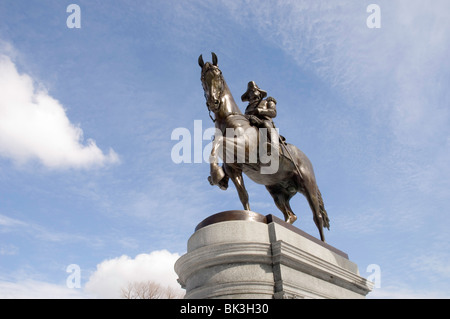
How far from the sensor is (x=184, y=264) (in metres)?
5.43

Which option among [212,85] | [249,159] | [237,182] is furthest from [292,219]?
[212,85]

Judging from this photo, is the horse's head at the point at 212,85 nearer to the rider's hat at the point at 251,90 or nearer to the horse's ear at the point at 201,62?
the horse's ear at the point at 201,62

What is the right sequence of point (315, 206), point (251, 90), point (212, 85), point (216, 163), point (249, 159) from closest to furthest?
1. point (216, 163)
2. point (249, 159)
3. point (212, 85)
4. point (315, 206)
5. point (251, 90)

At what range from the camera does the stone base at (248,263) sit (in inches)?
195

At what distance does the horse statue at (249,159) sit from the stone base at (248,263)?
1340mm

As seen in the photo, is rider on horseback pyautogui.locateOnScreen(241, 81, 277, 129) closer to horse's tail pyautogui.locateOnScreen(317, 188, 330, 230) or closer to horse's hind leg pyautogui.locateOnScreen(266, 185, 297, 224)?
horse's hind leg pyautogui.locateOnScreen(266, 185, 297, 224)

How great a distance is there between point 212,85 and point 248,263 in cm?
383

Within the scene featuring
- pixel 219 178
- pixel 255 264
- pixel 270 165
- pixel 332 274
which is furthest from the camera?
pixel 270 165

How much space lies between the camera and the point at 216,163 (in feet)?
21.1

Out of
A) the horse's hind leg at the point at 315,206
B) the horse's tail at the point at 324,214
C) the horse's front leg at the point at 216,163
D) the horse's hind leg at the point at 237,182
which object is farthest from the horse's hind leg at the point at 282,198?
the horse's front leg at the point at 216,163

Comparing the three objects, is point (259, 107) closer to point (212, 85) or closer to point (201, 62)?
point (212, 85)

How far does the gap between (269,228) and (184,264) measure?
134cm
